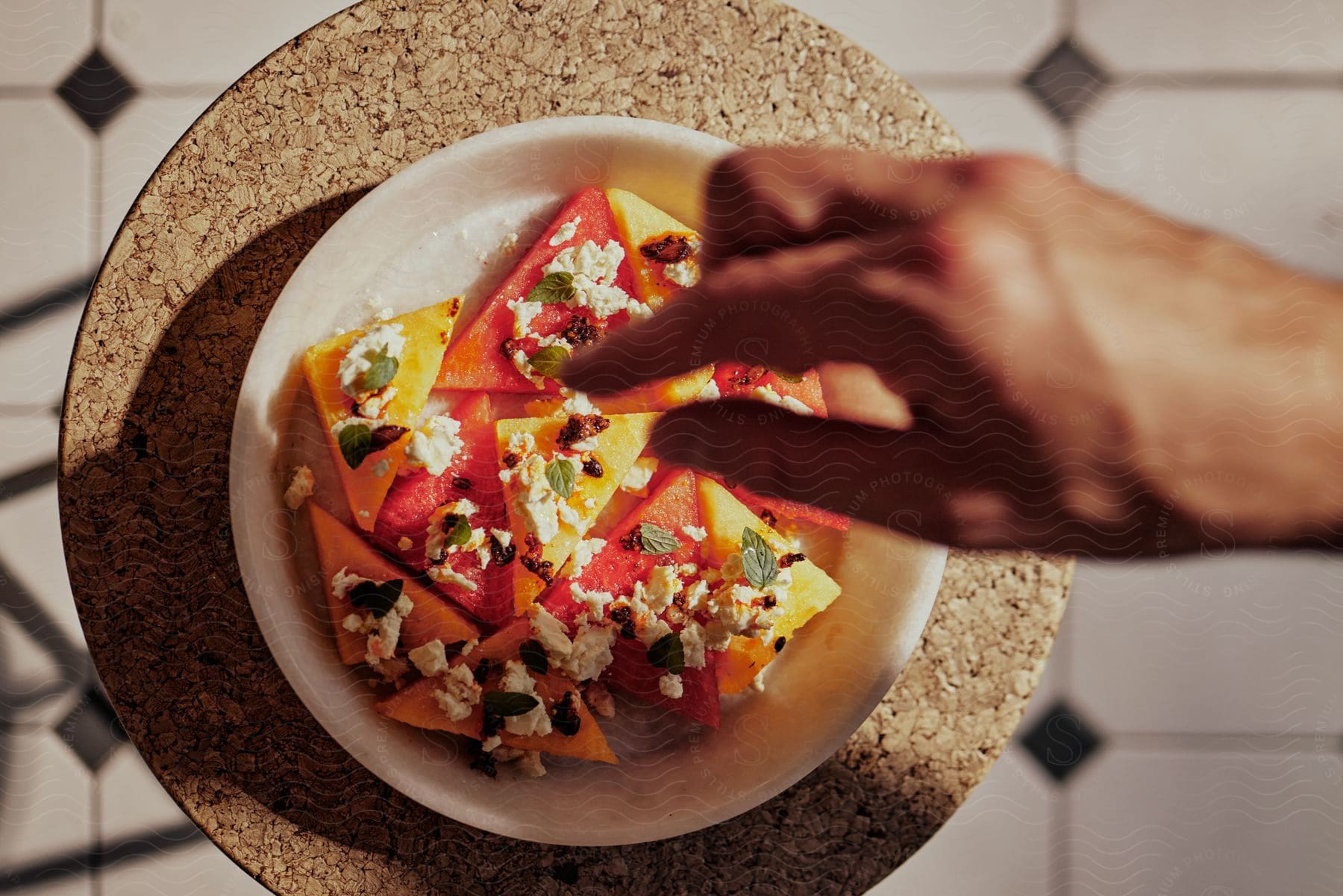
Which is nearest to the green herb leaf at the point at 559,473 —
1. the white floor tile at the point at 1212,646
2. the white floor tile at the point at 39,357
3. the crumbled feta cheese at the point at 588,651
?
the crumbled feta cheese at the point at 588,651

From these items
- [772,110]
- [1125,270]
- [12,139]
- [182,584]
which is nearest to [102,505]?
[182,584]

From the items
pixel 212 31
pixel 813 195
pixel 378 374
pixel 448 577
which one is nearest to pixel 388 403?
pixel 378 374

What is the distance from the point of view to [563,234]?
64 centimetres

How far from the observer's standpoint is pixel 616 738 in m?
0.66

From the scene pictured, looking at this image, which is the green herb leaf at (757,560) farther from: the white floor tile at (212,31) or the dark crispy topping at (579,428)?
the white floor tile at (212,31)

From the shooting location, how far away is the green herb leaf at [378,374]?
0.59 m

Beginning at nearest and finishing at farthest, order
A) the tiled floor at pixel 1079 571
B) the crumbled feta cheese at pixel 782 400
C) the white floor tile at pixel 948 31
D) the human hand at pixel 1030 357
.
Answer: the human hand at pixel 1030 357
the crumbled feta cheese at pixel 782 400
the tiled floor at pixel 1079 571
the white floor tile at pixel 948 31

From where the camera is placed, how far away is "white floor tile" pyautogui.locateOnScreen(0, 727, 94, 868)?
901 mm

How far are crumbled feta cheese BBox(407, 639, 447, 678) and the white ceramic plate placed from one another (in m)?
0.05

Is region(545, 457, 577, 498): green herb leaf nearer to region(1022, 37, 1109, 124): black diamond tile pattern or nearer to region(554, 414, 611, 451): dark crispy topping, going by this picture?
region(554, 414, 611, 451): dark crispy topping

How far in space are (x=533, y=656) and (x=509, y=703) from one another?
0.04 m

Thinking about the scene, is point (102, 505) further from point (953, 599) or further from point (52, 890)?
point (953, 599)

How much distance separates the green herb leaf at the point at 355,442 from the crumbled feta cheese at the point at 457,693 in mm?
→ 167

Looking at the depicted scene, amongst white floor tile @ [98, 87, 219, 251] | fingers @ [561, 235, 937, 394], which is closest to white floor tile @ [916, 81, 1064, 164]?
fingers @ [561, 235, 937, 394]
